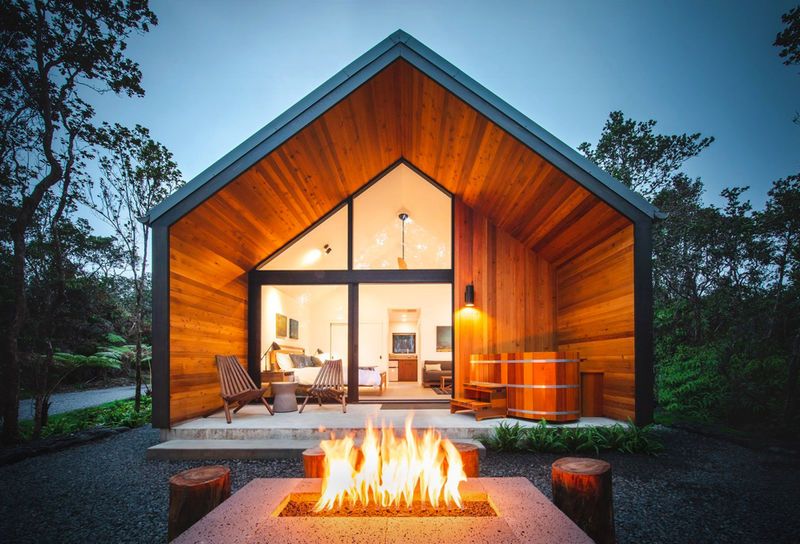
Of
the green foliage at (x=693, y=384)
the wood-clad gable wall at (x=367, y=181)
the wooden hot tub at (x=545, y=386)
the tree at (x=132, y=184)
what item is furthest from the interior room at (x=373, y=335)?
the green foliage at (x=693, y=384)

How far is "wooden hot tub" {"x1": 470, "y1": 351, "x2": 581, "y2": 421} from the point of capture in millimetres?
4953

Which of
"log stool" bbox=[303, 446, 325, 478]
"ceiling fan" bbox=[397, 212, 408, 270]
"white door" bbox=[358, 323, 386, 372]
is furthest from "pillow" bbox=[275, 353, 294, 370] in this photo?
"log stool" bbox=[303, 446, 325, 478]

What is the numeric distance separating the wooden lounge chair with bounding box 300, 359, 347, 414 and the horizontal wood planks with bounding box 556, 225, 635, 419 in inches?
133

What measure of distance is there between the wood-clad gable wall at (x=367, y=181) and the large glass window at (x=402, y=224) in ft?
0.89

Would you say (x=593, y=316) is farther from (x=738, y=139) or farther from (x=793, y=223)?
(x=738, y=139)

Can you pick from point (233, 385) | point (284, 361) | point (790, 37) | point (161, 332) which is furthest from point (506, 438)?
point (790, 37)

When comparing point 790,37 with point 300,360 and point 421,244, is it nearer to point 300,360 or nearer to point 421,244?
point 421,244

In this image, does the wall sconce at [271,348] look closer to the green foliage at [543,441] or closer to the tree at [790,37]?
the green foliage at [543,441]

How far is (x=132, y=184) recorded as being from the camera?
271 inches

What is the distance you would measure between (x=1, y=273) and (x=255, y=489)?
6.40 m

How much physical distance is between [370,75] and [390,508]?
14.7ft

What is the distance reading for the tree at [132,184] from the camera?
661 centimetres

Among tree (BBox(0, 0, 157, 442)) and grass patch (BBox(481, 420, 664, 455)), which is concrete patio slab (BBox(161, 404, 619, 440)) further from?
tree (BBox(0, 0, 157, 442))

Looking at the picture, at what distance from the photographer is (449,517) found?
5.35 feet
